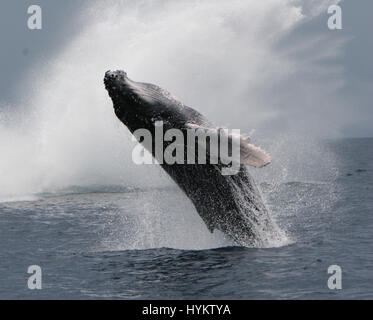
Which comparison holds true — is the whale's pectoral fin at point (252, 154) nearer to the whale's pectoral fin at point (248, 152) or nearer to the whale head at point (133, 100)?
the whale's pectoral fin at point (248, 152)

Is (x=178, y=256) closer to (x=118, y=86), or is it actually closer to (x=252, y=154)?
(x=252, y=154)

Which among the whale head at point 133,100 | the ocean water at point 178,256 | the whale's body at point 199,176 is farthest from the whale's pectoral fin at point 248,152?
the ocean water at point 178,256

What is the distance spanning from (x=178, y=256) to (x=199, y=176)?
2.13 m

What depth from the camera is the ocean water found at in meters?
10.5

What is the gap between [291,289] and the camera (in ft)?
33.3

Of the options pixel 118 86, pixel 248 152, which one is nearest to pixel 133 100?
pixel 118 86

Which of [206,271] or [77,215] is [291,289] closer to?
[206,271]

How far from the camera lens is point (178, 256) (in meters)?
13.2

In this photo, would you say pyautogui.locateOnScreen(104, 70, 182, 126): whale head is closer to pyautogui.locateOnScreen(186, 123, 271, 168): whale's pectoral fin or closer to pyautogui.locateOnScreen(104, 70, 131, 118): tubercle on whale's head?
pyautogui.locateOnScreen(104, 70, 131, 118): tubercle on whale's head

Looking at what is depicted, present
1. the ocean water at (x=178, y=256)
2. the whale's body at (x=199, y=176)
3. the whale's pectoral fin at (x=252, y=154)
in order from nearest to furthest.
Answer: the whale's pectoral fin at (x=252, y=154), the ocean water at (x=178, y=256), the whale's body at (x=199, y=176)

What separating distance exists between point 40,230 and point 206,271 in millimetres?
9364

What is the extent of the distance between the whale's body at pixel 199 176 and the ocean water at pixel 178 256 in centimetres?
66

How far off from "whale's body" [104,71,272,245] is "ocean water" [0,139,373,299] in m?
0.66

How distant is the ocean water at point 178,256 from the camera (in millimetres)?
10481
